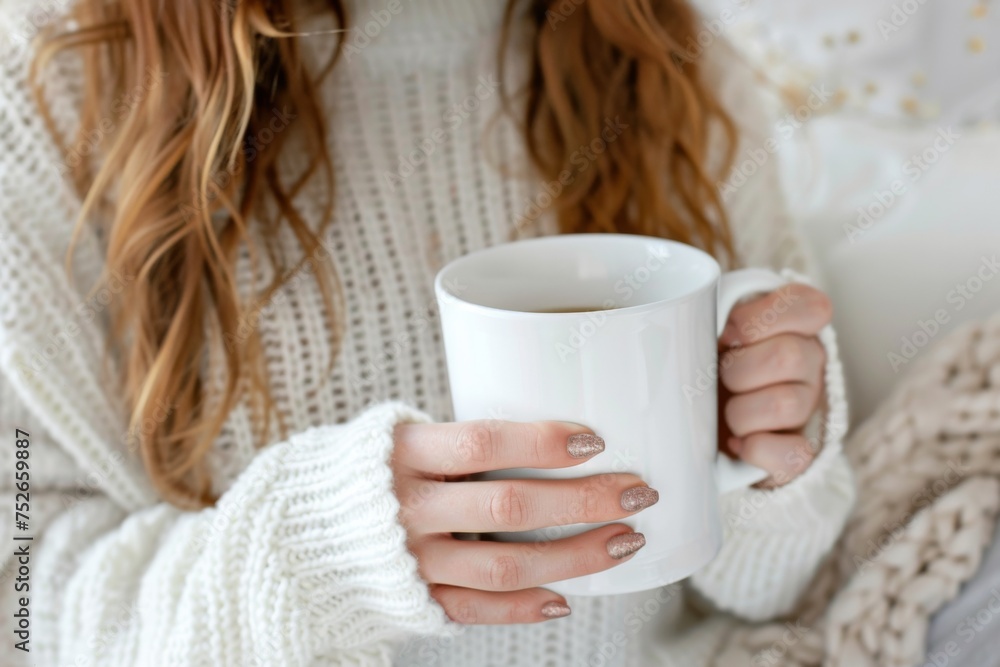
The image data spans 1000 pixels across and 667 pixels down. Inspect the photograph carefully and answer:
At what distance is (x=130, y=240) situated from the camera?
663 mm

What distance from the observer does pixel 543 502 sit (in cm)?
45

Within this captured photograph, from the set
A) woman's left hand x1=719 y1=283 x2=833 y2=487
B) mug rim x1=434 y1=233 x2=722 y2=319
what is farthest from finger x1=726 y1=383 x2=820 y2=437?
mug rim x1=434 y1=233 x2=722 y2=319

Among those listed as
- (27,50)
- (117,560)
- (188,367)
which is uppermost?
(27,50)

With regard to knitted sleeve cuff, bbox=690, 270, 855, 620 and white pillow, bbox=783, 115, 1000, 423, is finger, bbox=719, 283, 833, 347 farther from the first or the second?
white pillow, bbox=783, 115, 1000, 423

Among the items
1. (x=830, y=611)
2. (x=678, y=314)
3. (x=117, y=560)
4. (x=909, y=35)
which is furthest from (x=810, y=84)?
(x=117, y=560)

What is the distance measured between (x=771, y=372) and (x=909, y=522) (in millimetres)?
248

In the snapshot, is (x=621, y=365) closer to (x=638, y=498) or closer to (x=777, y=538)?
(x=638, y=498)

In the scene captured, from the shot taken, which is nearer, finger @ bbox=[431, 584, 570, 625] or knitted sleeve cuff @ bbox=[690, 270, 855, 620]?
finger @ bbox=[431, 584, 570, 625]

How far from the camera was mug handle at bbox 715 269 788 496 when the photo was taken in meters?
0.50

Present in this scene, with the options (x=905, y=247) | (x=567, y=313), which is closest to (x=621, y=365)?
(x=567, y=313)

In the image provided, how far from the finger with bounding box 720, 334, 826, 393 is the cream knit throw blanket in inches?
7.3

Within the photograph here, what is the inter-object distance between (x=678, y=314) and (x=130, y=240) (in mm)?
452

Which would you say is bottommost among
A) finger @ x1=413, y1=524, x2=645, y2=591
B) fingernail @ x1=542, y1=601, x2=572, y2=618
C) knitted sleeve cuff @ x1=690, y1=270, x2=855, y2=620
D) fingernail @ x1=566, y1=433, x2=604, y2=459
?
knitted sleeve cuff @ x1=690, y1=270, x2=855, y2=620

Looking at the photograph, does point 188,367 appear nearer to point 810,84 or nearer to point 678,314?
point 678,314
